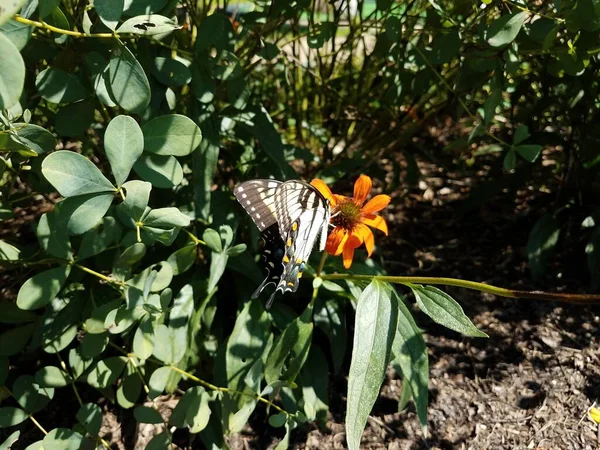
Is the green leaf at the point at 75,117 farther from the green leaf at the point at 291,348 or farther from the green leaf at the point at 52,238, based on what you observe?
the green leaf at the point at 291,348

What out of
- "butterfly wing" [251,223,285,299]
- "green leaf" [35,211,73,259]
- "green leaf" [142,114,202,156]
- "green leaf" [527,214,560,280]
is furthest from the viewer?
"green leaf" [527,214,560,280]

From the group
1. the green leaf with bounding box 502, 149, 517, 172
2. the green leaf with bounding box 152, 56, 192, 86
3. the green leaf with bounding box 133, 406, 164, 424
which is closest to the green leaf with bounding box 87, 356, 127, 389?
the green leaf with bounding box 133, 406, 164, 424

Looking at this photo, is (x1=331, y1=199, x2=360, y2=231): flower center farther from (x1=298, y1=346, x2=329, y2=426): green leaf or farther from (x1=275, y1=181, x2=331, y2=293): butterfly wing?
(x1=298, y1=346, x2=329, y2=426): green leaf

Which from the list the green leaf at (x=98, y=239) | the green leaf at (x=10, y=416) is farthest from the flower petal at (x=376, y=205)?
the green leaf at (x=10, y=416)

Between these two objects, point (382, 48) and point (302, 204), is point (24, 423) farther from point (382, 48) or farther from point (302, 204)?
point (382, 48)

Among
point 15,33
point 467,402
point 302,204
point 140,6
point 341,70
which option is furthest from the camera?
point 341,70

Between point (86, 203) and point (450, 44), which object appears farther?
point (450, 44)

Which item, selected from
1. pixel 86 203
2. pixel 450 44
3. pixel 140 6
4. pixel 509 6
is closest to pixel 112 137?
pixel 86 203
